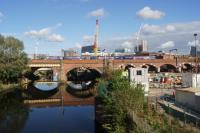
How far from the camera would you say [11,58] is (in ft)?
305

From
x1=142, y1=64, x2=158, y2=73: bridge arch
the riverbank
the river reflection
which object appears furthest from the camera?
x1=142, y1=64, x2=158, y2=73: bridge arch

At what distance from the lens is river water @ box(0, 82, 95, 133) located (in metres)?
47.3

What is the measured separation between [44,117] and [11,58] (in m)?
39.4

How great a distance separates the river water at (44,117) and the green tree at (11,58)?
16679 mm

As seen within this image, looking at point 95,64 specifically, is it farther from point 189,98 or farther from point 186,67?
point 189,98

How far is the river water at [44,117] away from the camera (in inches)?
1864

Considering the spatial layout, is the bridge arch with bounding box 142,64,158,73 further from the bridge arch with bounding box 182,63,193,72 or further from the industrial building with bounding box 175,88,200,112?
the industrial building with bounding box 175,88,200,112

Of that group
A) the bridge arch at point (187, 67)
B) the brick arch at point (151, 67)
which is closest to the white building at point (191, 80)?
the brick arch at point (151, 67)

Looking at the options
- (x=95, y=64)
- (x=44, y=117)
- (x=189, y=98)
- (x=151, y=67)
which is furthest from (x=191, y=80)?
(x=151, y=67)

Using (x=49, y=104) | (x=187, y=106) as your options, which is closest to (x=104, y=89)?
(x=187, y=106)

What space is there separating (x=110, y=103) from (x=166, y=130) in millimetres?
13766

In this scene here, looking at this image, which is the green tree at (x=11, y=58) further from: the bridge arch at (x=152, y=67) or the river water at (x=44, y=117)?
the bridge arch at (x=152, y=67)

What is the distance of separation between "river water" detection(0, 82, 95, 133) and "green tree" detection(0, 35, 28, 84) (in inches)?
657

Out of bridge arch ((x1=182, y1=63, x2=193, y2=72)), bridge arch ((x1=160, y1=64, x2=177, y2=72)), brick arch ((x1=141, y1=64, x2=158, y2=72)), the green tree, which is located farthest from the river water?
bridge arch ((x1=182, y1=63, x2=193, y2=72))
